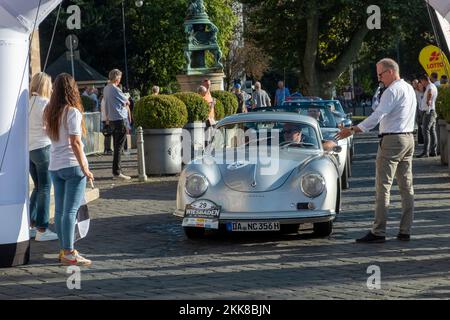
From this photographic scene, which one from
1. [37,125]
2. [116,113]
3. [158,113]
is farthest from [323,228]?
[158,113]

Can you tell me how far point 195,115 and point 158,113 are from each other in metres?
1.89

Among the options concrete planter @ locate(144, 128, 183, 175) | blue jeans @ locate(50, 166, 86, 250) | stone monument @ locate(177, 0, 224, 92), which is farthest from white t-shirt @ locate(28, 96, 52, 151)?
stone monument @ locate(177, 0, 224, 92)

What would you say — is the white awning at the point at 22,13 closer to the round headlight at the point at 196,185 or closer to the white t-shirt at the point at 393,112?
the round headlight at the point at 196,185

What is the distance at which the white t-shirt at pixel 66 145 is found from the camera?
30.1ft

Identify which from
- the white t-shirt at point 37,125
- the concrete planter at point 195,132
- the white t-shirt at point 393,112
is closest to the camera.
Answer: the white t-shirt at point 393,112

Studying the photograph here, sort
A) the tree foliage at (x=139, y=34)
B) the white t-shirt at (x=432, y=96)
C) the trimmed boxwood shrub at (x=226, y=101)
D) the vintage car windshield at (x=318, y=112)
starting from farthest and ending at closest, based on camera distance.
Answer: the tree foliage at (x=139, y=34), the trimmed boxwood shrub at (x=226, y=101), the white t-shirt at (x=432, y=96), the vintage car windshield at (x=318, y=112)

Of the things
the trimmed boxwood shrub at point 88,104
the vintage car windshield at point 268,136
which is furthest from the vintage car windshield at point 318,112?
the trimmed boxwood shrub at point 88,104

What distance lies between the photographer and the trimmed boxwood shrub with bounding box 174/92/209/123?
64.5 feet

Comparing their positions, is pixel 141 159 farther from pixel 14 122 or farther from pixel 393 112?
pixel 14 122

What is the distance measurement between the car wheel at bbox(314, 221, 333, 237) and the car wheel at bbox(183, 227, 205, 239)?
52.2 inches

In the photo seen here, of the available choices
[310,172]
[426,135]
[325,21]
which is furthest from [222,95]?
[325,21]

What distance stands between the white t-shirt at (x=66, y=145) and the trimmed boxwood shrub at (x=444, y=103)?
9.49 m

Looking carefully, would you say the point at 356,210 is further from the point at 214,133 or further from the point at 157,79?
the point at 157,79

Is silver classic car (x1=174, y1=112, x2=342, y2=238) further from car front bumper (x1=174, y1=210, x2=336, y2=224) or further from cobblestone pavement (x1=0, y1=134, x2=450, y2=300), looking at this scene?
cobblestone pavement (x1=0, y1=134, x2=450, y2=300)
